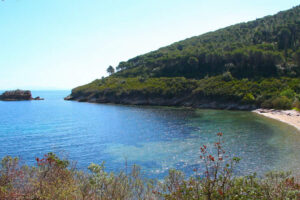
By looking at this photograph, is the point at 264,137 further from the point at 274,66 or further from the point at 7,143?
the point at 274,66

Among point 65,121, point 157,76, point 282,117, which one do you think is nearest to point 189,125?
point 282,117

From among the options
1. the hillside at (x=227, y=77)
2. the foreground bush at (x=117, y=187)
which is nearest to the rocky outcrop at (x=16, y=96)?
the hillside at (x=227, y=77)

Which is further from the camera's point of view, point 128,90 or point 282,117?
point 128,90

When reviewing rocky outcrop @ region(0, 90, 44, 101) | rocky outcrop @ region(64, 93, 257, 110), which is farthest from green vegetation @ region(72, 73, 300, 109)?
rocky outcrop @ region(0, 90, 44, 101)

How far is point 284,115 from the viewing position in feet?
186

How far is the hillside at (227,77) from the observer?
243 feet

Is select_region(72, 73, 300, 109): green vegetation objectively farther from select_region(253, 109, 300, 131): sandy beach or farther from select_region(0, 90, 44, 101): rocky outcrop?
select_region(0, 90, 44, 101): rocky outcrop

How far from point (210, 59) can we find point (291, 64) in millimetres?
30834

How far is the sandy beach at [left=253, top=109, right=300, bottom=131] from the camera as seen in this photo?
48.8 metres

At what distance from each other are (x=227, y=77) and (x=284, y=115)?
109 ft

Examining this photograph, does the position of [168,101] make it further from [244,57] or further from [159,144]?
[159,144]

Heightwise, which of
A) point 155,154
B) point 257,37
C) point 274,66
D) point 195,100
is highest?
point 257,37

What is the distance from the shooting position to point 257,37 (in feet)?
363

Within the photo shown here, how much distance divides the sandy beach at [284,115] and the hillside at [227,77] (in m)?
3.28
